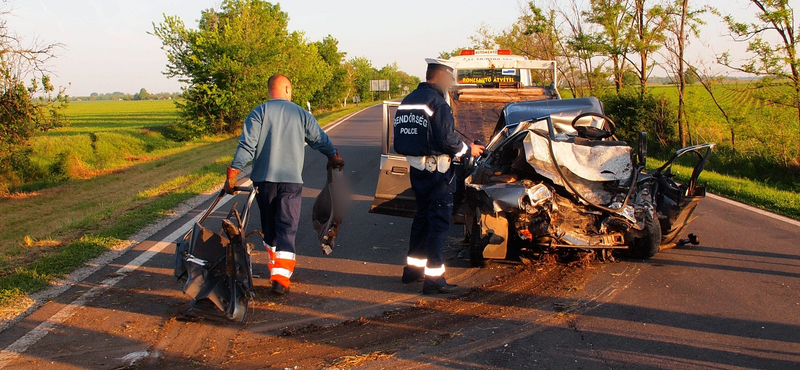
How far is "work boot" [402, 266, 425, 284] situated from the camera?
5723 millimetres

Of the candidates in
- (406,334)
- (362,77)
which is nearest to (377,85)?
(362,77)

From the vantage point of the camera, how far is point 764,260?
249 inches

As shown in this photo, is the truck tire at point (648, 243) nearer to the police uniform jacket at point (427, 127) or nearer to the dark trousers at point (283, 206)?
the police uniform jacket at point (427, 127)

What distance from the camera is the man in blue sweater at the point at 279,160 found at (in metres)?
5.39

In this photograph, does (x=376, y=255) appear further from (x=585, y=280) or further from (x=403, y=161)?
(x=585, y=280)

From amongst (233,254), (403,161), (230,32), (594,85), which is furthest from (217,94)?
(233,254)

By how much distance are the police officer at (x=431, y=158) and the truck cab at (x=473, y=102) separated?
2.45 ft

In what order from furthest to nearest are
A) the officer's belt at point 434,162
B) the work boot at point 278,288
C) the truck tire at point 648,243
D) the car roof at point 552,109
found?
the car roof at point 552,109
the truck tire at point 648,243
the officer's belt at point 434,162
the work boot at point 278,288

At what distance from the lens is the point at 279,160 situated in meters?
5.48

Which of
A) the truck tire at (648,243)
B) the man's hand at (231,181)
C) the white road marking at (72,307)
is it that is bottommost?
the white road marking at (72,307)

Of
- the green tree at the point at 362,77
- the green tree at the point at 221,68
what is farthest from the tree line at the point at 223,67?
the green tree at the point at 362,77

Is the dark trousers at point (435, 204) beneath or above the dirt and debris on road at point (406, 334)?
above

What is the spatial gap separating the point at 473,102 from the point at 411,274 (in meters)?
5.34

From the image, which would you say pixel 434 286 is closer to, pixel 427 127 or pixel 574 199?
pixel 427 127
